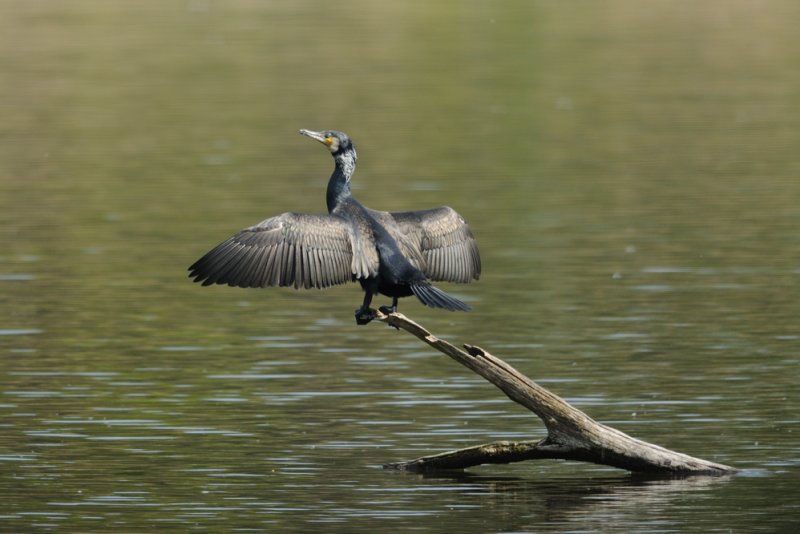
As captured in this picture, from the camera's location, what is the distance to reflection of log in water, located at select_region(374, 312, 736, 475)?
14.3 m

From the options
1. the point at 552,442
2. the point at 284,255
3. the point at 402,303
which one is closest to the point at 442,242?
the point at 284,255

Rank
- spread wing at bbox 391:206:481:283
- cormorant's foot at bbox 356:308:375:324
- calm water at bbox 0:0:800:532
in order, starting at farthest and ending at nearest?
spread wing at bbox 391:206:481:283 → calm water at bbox 0:0:800:532 → cormorant's foot at bbox 356:308:375:324

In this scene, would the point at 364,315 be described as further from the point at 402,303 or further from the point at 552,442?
the point at 402,303

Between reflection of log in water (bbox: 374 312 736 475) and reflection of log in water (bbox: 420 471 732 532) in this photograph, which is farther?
reflection of log in water (bbox: 374 312 736 475)

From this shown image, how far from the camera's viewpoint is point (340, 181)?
1516cm

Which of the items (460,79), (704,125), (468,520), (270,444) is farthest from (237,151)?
(468,520)

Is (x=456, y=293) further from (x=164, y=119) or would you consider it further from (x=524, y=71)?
(x=524, y=71)

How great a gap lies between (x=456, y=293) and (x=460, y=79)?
26.0 m

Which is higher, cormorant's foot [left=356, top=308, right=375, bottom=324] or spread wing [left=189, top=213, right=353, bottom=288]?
spread wing [left=189, top=213, right=353, bottom=288]

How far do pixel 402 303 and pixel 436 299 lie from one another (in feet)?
33.0

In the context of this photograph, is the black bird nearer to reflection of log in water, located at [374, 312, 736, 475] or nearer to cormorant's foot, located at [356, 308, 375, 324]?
cormorant's foot, located at [356, 308, 375, 324]

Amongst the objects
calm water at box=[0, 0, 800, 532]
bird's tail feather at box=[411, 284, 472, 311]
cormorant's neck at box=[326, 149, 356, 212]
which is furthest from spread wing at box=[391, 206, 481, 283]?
calm water at box=[0, 0, 800, 532]

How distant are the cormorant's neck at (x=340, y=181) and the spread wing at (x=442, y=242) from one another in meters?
0.48

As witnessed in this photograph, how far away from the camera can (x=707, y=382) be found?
18.9 m
